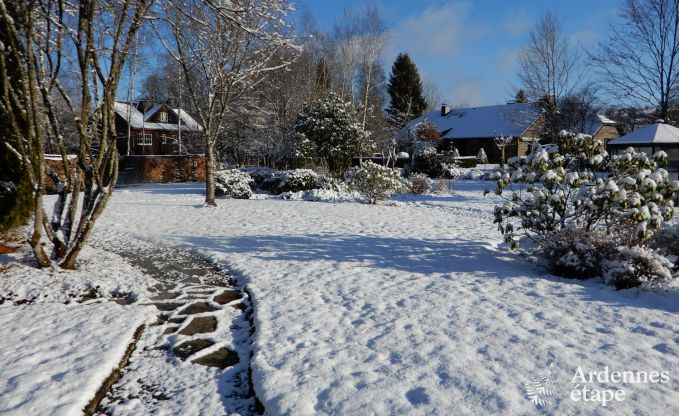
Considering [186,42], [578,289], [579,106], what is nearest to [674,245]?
[578,289]

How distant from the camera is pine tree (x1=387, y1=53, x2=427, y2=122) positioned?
4728 centimetres

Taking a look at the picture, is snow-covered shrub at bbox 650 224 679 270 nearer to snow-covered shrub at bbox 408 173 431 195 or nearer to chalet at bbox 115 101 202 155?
snow-covered shrub at bbox 408 173 431 195

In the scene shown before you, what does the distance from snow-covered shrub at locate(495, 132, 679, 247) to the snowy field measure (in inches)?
34.7

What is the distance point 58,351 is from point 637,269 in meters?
6.38

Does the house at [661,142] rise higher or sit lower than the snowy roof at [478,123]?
lower

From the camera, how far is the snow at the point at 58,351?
316cm

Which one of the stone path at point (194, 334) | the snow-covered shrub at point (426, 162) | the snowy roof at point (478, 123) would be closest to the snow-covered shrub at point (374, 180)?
the stone path at point (194, 334)

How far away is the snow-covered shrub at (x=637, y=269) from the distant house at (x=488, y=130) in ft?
102

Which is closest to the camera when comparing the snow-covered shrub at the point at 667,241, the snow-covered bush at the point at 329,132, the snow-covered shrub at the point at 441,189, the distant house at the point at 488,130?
the snow-covered shrub at the point at 667,241

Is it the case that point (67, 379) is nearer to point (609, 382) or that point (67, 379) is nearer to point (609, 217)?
point (609, 382)

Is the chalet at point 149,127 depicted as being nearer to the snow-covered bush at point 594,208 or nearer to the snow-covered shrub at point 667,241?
the snow-covered bush at point 594,208

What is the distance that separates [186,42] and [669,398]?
14016 mm

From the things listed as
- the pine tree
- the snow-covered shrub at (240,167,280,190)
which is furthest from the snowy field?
the pine tree

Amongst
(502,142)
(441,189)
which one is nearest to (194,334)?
(441,189)
